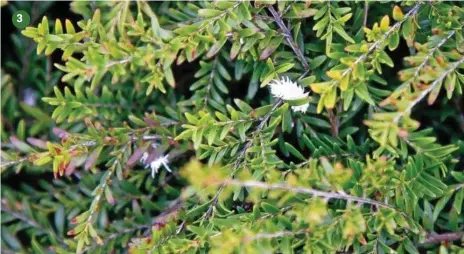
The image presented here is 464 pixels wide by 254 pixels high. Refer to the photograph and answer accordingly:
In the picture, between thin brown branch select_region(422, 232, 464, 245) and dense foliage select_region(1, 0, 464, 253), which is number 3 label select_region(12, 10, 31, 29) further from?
thin brown branch select_region(422, 232, 464, 245)

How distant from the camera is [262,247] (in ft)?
3.55

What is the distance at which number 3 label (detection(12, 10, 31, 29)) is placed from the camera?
5.65 feet

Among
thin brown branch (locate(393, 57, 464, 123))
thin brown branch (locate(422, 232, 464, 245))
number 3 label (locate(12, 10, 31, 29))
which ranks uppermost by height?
number 3 label (locate(12, 10, 31, 29))

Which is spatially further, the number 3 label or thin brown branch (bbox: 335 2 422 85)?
the number 3 label

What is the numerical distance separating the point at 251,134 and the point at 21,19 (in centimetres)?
80

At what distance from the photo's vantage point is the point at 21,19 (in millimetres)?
1729

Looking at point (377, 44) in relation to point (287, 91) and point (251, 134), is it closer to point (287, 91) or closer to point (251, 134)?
point (287, 91)

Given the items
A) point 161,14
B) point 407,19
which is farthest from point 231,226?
point 161,14

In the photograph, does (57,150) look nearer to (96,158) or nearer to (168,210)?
(96,158)

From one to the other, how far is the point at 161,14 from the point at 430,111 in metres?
0.73

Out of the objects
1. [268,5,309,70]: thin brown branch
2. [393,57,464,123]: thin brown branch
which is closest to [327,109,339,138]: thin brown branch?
[268,5,309,70]: thin brown branch

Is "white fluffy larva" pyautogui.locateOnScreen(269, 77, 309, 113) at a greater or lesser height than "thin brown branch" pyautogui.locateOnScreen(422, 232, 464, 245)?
greater

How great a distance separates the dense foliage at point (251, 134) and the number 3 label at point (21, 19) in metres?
0.06

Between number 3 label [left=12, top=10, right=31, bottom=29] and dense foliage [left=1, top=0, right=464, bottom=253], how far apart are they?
2.3 inches
